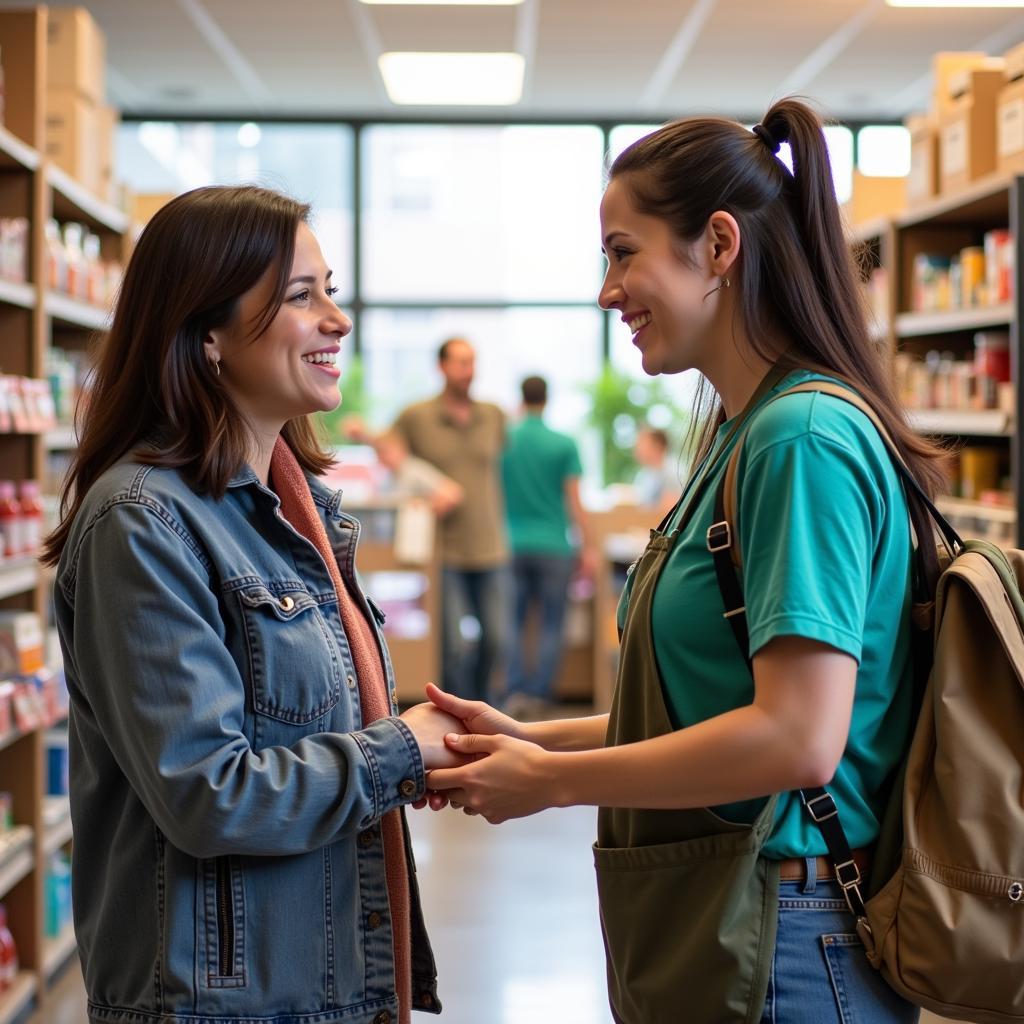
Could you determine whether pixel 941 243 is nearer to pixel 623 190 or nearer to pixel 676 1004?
pixel 623 190

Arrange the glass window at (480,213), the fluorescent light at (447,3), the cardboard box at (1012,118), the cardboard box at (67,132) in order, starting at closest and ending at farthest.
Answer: the cardboard box at (1012,118), the cardboard box at (67,132), the fluorescent light at (447,3), the glass window at (480,213)

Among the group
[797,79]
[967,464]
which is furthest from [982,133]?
[797,79]

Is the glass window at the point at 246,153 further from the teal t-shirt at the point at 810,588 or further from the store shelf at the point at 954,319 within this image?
the teal t-shirt at the point at 810,588

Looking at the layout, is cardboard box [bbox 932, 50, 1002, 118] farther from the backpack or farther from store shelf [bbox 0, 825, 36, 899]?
store shelf [bbox 0, 825, 36, 899]

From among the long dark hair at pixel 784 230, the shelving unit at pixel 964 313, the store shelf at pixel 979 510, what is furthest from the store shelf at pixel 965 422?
the long dark hair at pixel 784 230

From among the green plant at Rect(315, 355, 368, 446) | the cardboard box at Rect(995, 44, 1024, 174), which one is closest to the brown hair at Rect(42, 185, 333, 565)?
the cardboard box at Rect(995, 44, 1024, 174)

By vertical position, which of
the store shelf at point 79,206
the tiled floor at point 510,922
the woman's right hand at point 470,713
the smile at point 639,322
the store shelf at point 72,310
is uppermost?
the store shelf at point 79,206

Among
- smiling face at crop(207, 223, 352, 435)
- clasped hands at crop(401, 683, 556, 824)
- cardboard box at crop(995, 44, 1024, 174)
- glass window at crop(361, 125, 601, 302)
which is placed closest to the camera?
clasped hands at crop(401, 683, 556, 824)

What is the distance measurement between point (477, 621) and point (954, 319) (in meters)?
3.29

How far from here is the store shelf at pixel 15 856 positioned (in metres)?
3.03

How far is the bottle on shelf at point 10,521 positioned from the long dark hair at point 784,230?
211cm

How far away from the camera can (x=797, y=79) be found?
786cm

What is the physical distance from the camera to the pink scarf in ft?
5.24

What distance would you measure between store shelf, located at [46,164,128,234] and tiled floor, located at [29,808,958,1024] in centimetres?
224
